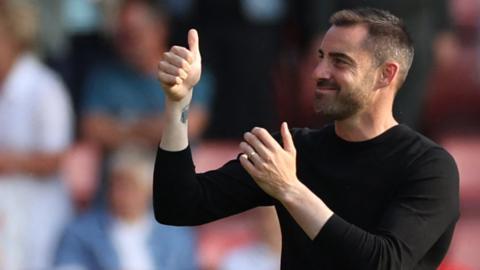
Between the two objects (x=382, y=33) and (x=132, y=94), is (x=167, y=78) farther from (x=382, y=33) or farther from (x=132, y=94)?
(x=132, y=94)

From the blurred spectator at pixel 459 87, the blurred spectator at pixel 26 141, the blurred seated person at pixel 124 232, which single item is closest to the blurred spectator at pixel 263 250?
the blurred seated person at pixel 124 232

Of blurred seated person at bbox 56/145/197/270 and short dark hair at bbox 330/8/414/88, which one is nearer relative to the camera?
short dark hair at bbox 330/8/414/88

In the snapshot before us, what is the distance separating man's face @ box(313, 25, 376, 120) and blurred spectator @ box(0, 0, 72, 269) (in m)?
3.08

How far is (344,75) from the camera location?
407 cm

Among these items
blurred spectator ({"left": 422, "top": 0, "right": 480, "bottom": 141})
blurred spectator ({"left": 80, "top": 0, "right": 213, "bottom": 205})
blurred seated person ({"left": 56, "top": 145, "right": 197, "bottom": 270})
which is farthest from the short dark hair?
blurred spectator ({"left": 422, "top": 0, "right": 480, "bottom": 141})

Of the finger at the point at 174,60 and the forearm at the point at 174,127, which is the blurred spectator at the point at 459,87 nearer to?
the forearm at the point at 174,127

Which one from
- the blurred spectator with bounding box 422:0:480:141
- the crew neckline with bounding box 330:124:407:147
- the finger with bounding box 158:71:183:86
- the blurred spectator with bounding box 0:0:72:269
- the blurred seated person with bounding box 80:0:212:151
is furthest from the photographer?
the blurred spectator with bounding box 422:0:480:141

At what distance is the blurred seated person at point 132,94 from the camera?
7.22m

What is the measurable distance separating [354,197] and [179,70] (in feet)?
1.98

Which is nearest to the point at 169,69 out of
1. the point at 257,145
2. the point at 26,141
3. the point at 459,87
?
the point at 257,145

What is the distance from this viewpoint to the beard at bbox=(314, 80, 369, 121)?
13.3ft

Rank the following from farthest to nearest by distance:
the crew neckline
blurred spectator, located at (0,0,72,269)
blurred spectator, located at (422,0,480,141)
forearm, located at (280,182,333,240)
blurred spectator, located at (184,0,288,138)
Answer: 1. blurred spectator, located at (422,0,480,141)
2. blurred spectator, located at (184,0,288,138)
3. blurred spectator, located at (0,0,72,269)
4. the crew neckline
5. forearm, located at (280,182,333,240)

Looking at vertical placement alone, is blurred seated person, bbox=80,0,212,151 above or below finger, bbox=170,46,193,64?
below

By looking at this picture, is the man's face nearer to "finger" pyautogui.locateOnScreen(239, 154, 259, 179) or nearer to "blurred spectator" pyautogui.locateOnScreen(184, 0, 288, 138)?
"finger" pyautogui.locateOnScreen(239, 154, 259, 179)
